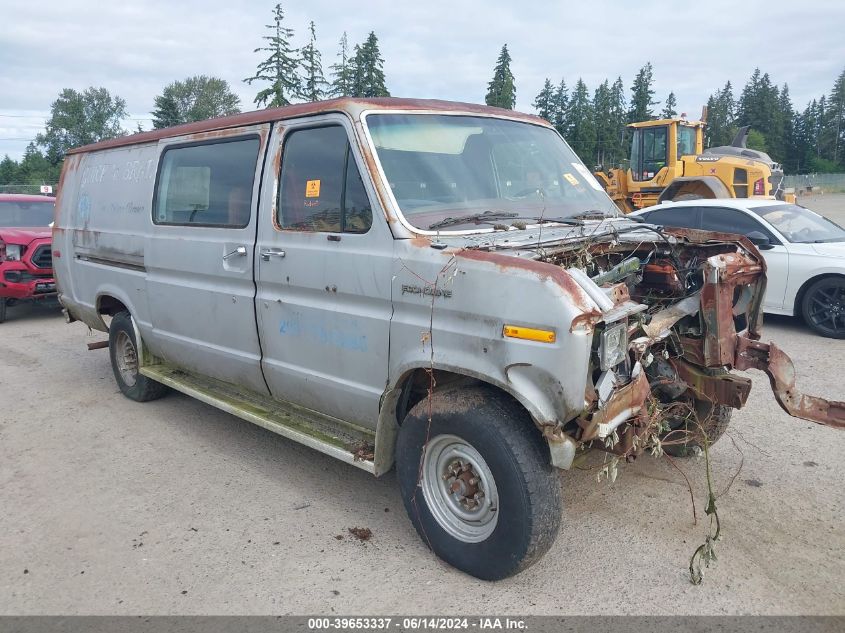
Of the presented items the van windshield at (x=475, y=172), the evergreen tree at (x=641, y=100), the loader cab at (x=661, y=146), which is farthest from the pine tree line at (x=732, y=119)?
the van windshield at (x=475, y=172)

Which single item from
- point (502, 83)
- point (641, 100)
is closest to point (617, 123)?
point (641, 100)

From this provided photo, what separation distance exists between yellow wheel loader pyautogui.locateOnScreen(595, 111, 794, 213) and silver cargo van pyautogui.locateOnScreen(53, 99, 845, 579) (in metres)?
10.8

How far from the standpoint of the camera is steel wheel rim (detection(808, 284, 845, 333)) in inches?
304

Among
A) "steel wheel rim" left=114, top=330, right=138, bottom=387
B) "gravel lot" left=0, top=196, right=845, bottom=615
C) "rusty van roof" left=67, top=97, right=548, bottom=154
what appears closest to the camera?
"gravel lot" left=0, top=196, right=845, bottom=615

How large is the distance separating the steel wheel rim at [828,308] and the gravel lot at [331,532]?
303 cm

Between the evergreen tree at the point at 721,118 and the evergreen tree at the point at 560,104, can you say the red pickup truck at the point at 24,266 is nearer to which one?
the evergreen tree at the point at 560,104

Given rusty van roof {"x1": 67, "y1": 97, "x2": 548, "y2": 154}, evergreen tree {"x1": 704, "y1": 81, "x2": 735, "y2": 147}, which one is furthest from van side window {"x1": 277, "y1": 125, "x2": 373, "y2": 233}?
evergreen tree {"x1": 704, "y1": 81, "x2": 735, "y2": 147}

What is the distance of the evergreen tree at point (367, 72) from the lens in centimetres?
3188

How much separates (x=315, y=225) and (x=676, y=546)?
2.70m

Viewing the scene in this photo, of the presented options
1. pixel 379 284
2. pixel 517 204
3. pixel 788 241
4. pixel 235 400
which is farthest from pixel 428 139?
pixel 788 241

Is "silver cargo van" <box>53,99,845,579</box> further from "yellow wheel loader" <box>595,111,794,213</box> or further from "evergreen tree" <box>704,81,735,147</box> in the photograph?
"evergreen tree" <box>704,81,735,147</box>

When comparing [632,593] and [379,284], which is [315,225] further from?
[632,593]

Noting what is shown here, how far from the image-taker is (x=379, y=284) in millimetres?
3453

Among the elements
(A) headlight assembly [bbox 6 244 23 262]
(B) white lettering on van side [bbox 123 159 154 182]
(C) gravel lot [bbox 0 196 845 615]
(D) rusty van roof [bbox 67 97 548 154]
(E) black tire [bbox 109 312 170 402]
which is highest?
(D) rusty van roof [bbox 67 97 548 154]
